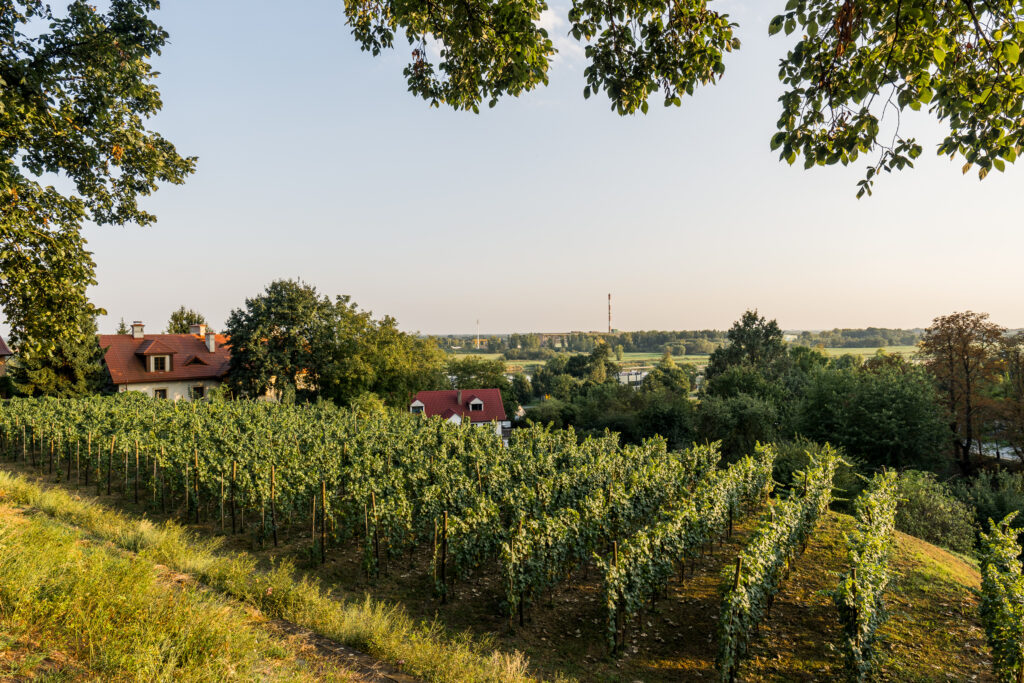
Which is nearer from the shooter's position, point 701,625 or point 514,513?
point 701,625

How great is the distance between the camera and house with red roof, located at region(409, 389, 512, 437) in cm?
3709

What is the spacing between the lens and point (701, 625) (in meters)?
7.83

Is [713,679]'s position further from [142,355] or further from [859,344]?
[859,344]

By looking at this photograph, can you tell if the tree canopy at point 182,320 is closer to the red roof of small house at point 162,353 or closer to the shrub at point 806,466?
the red roof of small house at point 162,353

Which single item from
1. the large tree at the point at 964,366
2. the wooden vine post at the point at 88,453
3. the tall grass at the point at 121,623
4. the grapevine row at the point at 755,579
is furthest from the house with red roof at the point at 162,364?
the large tree at the point at 964,366

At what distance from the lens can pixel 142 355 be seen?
33031 millimetres

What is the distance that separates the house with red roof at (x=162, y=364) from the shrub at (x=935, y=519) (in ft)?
124

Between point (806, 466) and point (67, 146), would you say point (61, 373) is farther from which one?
point (806, 466)

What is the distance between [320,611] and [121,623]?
2.70m

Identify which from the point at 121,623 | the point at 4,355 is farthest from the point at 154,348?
the point at 121,623

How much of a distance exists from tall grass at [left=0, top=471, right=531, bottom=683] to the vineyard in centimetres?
159

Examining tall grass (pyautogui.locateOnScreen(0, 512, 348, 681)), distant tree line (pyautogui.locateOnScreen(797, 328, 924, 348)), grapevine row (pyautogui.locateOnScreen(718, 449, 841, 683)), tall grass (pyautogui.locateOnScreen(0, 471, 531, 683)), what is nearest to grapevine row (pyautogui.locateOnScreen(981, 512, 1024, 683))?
grapevine row (pyautogui.locateOnScreen(718, 449, 841, 683))

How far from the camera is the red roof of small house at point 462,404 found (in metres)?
37.1

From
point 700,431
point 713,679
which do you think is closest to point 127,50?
point 713,679
